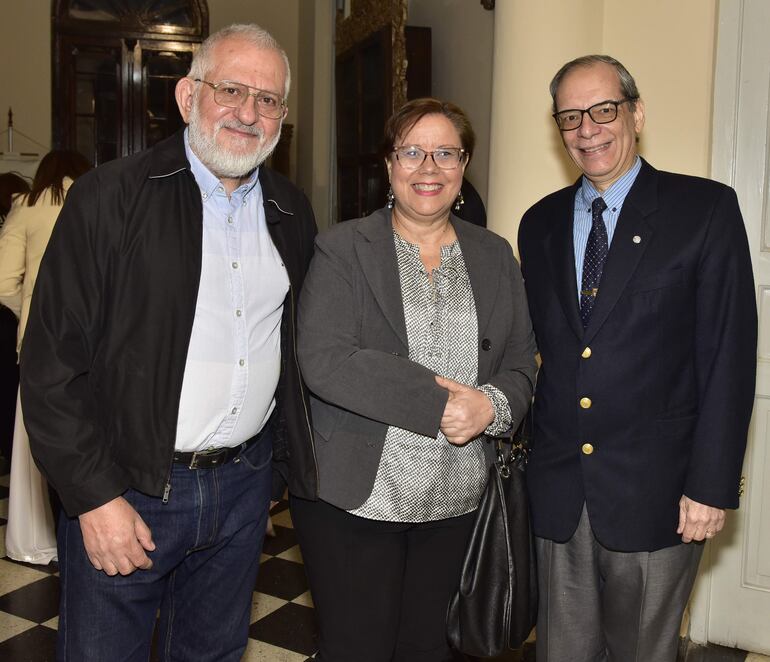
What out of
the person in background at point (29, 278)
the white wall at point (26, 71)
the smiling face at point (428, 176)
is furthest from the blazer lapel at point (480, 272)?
the white wall at point (26, 71)

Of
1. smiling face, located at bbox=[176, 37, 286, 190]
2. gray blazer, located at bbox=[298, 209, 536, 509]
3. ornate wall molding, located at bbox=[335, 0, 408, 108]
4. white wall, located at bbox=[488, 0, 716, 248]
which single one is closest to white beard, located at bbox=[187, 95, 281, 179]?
smiling face, located at bbox=[176, 37, 286, 190]

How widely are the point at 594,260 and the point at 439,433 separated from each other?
594 mm

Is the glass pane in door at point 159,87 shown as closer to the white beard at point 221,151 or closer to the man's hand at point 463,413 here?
the white beard at point 221,151

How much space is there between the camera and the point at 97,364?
1.94 metres

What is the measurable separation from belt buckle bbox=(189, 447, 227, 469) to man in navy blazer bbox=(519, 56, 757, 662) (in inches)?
32.5

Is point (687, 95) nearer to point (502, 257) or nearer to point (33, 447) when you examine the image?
point (502, 257)

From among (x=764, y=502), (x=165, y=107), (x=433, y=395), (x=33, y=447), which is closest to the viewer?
(x=33, y=447)

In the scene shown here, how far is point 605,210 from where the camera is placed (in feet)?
7.52

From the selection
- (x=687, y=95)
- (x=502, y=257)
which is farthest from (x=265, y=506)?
(x=687, y=95)

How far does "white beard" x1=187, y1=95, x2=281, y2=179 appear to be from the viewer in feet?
6.83

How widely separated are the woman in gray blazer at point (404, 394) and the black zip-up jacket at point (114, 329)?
1.20 ft

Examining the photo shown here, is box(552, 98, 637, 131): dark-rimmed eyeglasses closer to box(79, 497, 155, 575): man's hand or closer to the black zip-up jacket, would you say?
the black zip-up jacket

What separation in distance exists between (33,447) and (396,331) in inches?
34.2

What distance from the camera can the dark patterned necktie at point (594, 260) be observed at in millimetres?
2232
